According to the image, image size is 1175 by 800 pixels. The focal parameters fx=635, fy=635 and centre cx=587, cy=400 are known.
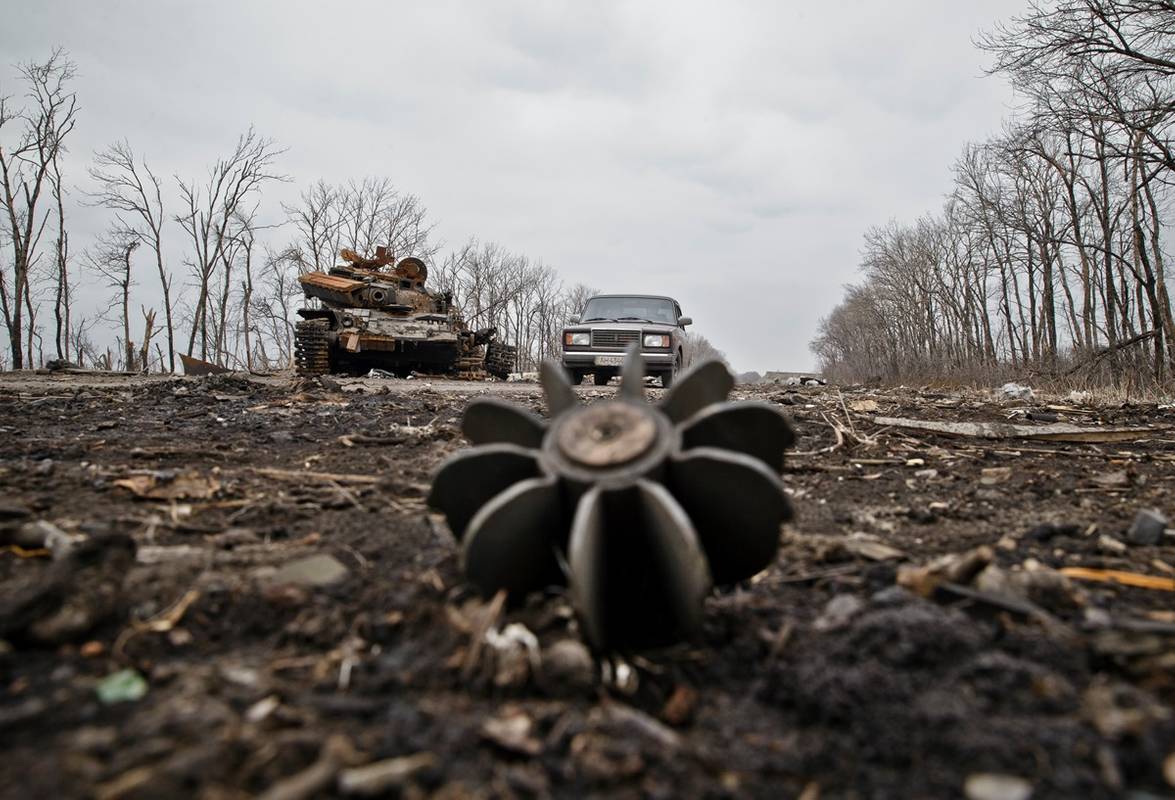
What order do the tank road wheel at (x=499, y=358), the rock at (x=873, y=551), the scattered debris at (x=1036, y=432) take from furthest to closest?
the tank road wheel at (x=499, y=358), the scattered debris at (x=1036, y=432), the rock at (x=873, y=551)

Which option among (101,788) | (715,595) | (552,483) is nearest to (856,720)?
(715,595)

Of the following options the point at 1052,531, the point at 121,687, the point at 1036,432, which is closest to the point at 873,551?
the point at 1052,531

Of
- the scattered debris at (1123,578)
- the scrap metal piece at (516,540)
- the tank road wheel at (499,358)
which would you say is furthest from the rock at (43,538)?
→ the tank road wheel at (499,358)

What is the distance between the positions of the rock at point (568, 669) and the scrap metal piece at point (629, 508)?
50 millimetres

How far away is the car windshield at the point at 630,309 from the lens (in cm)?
1362

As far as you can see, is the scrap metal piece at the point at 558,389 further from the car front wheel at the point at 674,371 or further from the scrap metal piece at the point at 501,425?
the car front wheel at the point at 674,371

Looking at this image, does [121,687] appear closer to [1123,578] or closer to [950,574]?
[950,574]

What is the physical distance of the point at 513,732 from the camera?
1127 millimetres

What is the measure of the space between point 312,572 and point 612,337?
11.3 m

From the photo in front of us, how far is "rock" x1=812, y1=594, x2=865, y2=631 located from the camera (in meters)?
1.44

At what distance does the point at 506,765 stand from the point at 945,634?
3.02 feet

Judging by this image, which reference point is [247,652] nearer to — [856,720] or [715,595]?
[715,595]

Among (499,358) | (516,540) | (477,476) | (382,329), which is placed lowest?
(516,540)

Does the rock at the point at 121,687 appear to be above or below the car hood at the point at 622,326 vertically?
below
